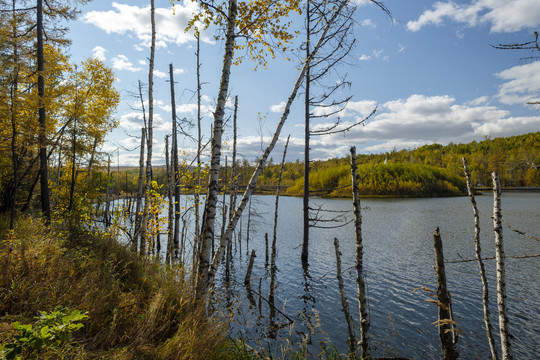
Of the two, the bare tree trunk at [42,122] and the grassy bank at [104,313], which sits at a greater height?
the bare tree trunk at [42,122]

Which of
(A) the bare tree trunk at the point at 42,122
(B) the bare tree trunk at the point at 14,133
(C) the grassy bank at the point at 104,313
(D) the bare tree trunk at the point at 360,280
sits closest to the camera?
(C) the grassy bank at the point at 104,313

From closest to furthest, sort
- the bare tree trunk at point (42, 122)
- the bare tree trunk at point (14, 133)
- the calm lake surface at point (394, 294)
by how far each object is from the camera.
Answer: the calm lake surface at point (394, 294) < the bare tree trunk at point (14, 133) < the bare tree trunk at point (42, 122)

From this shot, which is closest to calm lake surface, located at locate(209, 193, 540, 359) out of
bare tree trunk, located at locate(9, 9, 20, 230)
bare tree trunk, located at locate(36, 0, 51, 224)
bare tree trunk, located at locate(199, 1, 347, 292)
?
bare tree trunk, located at locate(199, 1, 347, 292)

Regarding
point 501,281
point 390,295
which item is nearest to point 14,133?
point 501,281

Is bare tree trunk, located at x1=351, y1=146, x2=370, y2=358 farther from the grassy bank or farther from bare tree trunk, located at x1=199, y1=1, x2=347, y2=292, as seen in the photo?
the grassy bank

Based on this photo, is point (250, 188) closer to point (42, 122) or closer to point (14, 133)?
point (14, 133)

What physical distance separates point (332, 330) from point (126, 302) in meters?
5.43

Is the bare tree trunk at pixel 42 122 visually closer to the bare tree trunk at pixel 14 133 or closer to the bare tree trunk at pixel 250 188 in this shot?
the bare tree trunk at pixel 14 133

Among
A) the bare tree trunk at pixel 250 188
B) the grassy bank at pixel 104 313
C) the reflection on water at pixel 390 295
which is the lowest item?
the reflection on water at pixel 390 295

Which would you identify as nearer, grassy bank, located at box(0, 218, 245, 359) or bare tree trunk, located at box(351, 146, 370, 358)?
grassy bank, located at box(0, 218, 245, 359)

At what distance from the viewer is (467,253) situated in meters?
14.5

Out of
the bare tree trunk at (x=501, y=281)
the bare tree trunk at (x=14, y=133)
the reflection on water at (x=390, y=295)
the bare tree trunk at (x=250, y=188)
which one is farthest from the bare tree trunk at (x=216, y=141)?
the bare tree trunk at (x=14, y=133)

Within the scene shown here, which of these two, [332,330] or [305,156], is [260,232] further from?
[332,330]

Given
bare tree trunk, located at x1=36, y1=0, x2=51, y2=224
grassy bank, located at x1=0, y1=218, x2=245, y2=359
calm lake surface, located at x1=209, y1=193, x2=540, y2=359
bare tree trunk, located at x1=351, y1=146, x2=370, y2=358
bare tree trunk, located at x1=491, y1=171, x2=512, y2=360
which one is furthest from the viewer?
bare tree trunk, located at x1=36, y1=0, x2=51, y2=224
